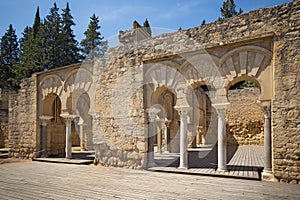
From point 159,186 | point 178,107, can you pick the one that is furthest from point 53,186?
point 178,107

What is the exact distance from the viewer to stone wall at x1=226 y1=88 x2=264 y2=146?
629 inches

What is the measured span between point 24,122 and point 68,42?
52.8 ft

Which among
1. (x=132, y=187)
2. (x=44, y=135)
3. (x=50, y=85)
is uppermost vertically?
(x=50, y=85)

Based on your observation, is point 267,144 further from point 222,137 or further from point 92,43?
point 92,43

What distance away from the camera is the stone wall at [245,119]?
16.0 metres

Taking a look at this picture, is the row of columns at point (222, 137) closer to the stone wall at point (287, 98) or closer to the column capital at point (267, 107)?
the column capital at point (267, 107)

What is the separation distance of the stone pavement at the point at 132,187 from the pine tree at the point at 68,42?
19102 millimetres

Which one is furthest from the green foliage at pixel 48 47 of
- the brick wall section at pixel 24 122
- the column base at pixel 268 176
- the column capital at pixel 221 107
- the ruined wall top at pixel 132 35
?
the column base at pixel 268 176

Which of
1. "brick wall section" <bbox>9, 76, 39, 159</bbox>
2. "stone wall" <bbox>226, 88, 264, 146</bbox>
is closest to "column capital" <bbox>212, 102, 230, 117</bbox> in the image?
"brick wall section" <bbox>9, 76, 39, 159</bbox>

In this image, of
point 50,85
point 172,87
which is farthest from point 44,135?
point 172,87

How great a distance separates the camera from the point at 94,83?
28.8 feet

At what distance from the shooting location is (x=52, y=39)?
24.2 m

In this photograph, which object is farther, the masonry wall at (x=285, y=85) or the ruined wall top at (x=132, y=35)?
the ruined wall top at (x=132, y=35)

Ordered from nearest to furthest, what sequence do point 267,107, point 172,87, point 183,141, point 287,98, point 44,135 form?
1. point 287,98
2. point 267,107
3. point 183,141
4. point 172,87
5. point 44,135
